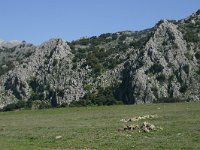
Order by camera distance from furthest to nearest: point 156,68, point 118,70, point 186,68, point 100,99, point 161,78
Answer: point 118,70 → point 156,68 → point 100,99 → point 161,78 → point 186,68

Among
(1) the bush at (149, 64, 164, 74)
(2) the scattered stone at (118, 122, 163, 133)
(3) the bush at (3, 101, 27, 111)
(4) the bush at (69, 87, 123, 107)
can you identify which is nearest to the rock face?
(1) the bush at (149, 64, 164, 74)

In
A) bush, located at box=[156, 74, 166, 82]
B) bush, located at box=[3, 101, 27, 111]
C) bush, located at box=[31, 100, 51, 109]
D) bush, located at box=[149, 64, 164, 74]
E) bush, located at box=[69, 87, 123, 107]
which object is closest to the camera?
bush, located at box=[69, 87, 123, 107]

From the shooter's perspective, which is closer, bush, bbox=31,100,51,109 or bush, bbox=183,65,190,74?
bush, bbox=183,65,190,74

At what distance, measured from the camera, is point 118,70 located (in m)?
159

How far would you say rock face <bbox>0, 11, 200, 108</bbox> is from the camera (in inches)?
5359

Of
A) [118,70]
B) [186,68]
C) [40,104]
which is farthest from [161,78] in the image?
[40,104]

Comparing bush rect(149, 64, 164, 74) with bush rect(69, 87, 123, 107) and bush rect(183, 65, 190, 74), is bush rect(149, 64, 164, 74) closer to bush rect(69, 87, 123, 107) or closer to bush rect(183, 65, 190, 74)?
bush rect(183, 65, 190, 74)

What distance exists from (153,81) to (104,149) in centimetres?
10342

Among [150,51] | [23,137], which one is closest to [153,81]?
[150,51]

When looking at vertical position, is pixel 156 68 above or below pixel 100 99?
above

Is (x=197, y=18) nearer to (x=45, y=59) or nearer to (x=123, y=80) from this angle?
Result: (x=123, y=80)

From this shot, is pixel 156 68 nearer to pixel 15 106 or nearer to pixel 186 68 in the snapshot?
pixel 186 68

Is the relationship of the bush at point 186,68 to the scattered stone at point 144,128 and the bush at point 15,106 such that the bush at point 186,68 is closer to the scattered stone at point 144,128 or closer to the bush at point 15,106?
the bush at point 15,106

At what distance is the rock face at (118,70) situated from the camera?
447 feet
